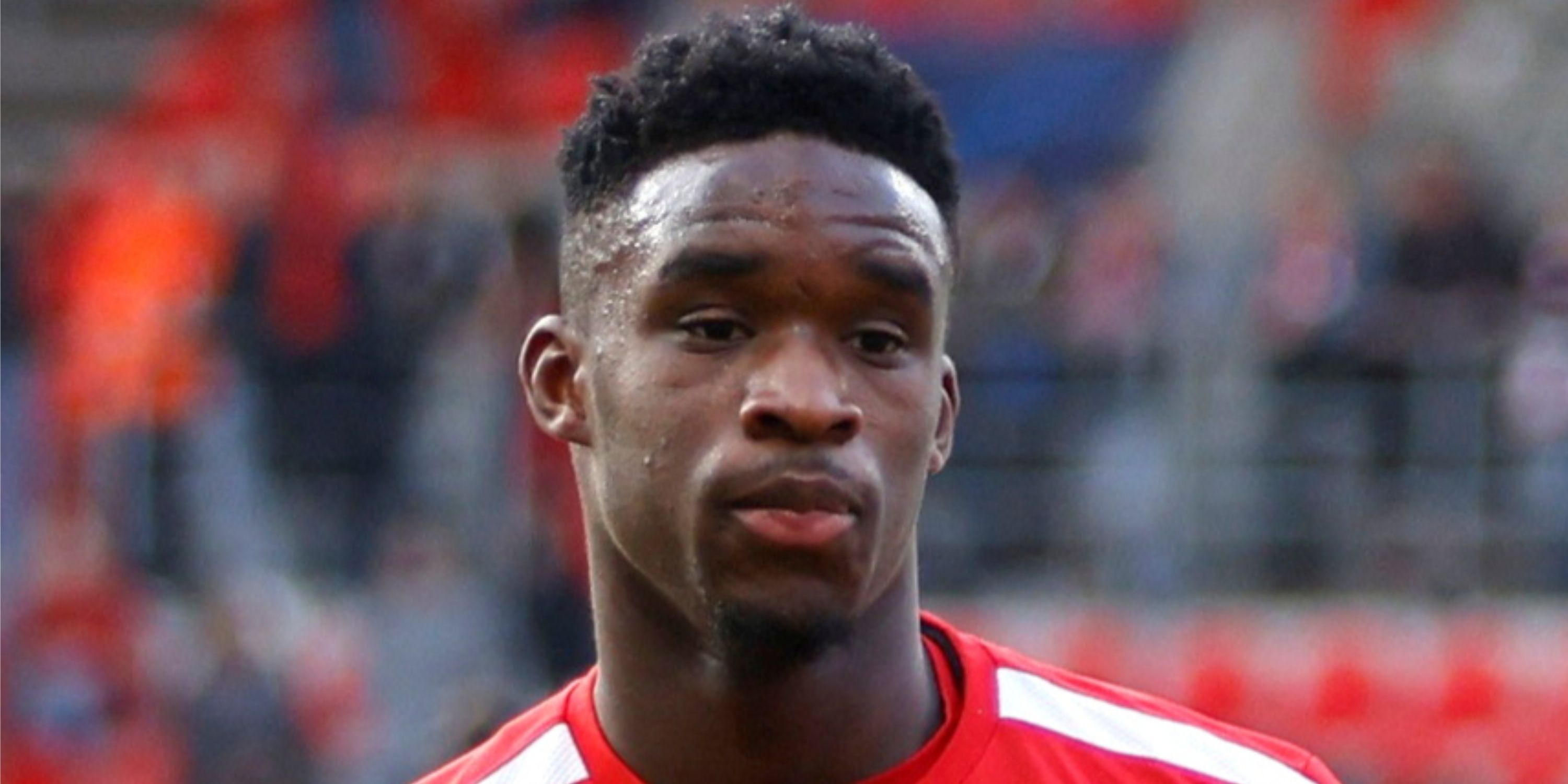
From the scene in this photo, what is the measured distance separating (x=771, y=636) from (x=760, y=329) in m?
0.31

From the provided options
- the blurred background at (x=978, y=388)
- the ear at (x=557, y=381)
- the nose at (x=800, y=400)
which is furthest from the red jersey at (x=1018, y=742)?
the blurred background at (x=978, y=388)

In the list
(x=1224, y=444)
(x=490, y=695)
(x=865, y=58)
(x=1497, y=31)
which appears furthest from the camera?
(x=1497, y=31)

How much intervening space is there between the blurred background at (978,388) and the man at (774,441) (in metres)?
6.79

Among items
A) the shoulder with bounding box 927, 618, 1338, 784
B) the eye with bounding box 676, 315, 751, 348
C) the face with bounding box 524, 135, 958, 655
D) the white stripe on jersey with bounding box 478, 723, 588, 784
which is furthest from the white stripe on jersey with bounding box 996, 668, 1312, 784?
the eye with bounding box 676, 315, 751, 348

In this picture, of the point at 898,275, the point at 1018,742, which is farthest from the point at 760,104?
the point at 1018,742

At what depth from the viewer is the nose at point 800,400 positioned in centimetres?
274

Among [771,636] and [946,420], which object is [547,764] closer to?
[771,636]

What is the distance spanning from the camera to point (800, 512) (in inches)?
108

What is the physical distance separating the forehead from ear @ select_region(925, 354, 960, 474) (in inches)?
4.9

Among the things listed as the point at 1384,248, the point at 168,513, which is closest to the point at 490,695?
the point at 168,513

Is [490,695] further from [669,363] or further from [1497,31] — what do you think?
[1497,31]

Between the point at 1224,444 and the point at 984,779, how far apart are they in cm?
783

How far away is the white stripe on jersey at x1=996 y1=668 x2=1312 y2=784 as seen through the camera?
3.15 m

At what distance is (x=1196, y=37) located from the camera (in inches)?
444
